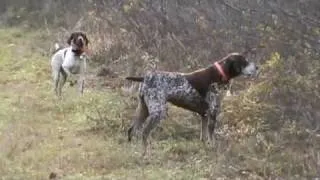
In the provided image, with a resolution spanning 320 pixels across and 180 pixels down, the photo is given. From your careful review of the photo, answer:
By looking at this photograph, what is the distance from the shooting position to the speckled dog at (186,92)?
7.61 metres

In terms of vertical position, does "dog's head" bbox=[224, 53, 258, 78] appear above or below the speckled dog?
above

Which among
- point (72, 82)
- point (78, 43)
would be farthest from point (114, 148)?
point (72, 82)

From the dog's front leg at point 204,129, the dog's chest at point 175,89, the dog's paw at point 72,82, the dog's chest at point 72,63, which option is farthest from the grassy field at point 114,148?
the dog's paw at point 72,82

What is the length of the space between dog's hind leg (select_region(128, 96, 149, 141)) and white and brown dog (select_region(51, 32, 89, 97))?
289 centimetres

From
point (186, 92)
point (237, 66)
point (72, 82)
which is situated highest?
point (237, 66)

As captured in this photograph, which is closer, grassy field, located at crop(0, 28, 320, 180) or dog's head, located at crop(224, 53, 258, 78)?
grassy field, located at crop(0, 28, 320, 180)

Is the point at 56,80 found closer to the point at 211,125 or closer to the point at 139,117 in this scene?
the point at 139,117

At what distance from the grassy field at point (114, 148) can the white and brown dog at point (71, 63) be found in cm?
49

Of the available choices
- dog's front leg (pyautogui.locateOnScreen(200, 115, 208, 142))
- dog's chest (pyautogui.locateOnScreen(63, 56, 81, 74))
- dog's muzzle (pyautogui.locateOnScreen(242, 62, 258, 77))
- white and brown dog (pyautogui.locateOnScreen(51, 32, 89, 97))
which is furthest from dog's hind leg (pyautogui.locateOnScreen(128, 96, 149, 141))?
dog's chest (pyautogui.locateOnScreen(63, 56, 81, 74))

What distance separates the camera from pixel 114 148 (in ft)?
25.7

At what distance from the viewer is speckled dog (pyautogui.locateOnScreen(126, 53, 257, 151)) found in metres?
7.61

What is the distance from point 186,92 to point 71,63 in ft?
11.5

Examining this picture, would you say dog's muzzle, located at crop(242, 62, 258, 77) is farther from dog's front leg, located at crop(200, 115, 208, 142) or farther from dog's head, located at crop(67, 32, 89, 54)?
dog's head, located at crop(67, 32, 89, 54)

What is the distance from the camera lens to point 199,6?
11352mm
